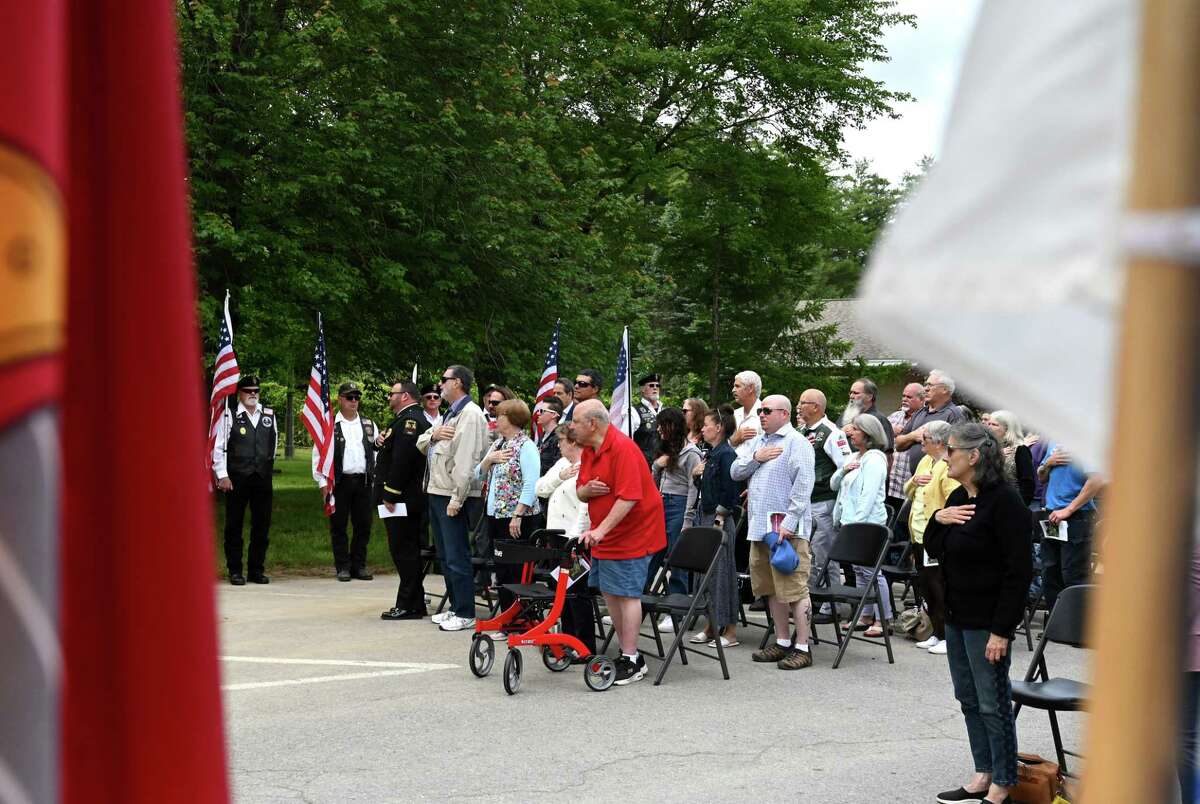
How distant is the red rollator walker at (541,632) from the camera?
811 centimetres

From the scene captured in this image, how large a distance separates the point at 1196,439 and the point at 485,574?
10.6 meters

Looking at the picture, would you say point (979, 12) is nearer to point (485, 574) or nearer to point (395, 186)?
point (485, 574)

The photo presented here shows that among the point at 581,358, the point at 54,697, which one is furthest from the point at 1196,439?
the point at 581,358

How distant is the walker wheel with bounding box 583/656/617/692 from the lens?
319 inches

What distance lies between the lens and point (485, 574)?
1118 cm

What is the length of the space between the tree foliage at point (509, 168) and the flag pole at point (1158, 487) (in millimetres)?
17194

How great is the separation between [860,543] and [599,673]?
2.55m

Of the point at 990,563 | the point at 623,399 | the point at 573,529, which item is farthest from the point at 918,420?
the point at 990,563

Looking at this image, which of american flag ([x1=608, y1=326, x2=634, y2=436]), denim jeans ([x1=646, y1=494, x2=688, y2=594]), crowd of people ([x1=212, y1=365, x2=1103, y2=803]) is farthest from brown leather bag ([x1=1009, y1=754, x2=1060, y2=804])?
american flag ([x1=608, y1=326, x2=634, y2=436])

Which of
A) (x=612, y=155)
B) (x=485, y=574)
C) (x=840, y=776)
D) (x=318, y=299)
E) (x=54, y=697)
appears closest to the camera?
(x=54, y=697)

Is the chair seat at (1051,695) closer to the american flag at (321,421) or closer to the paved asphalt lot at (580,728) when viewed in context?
the paved asphalt lot at (580,728)

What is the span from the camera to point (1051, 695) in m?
5.59

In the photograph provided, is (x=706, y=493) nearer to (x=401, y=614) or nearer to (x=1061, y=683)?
(x=401, y=614)

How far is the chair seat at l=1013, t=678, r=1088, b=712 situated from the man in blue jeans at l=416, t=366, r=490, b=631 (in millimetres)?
5373
